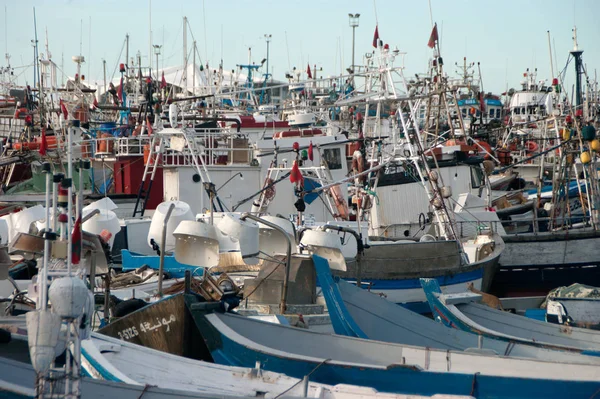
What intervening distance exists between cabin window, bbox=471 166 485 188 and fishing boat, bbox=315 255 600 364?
10.1 m

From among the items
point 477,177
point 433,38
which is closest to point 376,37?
point 433,38

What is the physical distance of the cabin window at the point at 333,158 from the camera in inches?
690

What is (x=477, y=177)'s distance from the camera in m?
19.7

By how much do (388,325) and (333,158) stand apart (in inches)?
318

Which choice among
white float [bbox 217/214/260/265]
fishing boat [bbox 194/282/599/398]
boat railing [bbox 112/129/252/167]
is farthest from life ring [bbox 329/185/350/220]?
fishing boat [bbox 194/282/599/398]

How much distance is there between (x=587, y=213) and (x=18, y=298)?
1357cm

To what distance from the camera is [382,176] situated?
59.3 ft

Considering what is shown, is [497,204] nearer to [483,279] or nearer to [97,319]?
[483,279]

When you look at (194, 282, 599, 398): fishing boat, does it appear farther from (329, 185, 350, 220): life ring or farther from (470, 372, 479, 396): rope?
(329, 185, 350, 220): life ring

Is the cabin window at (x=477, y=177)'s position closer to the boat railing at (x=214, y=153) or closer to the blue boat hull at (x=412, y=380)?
the boat railing at (x=214, y=153)

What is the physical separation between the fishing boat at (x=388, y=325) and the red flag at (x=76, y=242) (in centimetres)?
380

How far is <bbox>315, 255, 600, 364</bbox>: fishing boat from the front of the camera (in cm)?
932

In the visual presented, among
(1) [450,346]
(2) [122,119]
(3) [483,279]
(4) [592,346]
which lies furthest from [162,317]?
(2) [122,119]

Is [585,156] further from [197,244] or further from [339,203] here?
[197,244]
